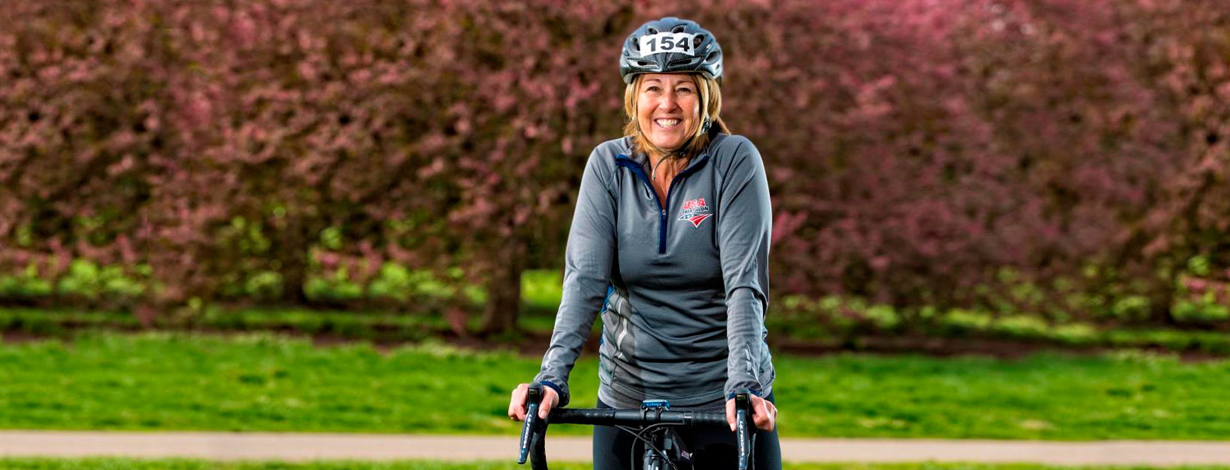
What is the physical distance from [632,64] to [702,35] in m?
0.18

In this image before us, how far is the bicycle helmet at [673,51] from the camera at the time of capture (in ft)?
10.0

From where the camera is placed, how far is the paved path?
765 cm

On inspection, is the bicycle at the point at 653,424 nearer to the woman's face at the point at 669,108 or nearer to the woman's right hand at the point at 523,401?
the woman's right hand at the point at 523,401

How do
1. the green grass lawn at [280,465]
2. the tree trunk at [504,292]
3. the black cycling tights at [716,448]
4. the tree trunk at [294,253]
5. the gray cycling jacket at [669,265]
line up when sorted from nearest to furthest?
1. the gray cycling jacket at [669,265]
2. the black cycling tights at [716,448]
3. the green grass lawn at [280,465]
4. the tree trunk at [504,292]
5. the tree trunk at [294,253]

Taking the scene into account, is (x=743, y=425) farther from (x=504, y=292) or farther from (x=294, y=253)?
(x=294, y=253)

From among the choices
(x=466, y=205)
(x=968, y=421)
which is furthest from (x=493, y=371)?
(x=968, y=421)

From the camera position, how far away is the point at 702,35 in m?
3.11

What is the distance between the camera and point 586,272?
3084 mm

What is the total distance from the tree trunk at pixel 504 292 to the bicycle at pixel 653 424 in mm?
8813

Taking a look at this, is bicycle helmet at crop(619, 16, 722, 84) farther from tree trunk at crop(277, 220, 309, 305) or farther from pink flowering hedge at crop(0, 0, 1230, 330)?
tree trunk at crop(277, 220, 309, 305)

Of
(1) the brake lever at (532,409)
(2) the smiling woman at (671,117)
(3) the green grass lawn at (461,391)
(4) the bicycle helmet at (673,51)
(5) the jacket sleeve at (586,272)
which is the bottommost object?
(3) the green grass lawn at (461,391)

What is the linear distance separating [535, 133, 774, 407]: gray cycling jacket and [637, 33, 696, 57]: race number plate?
0.78 feet

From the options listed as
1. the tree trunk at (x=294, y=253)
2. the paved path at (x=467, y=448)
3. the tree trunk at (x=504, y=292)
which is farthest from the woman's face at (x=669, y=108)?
the tree trunk at (x=294, y=253)

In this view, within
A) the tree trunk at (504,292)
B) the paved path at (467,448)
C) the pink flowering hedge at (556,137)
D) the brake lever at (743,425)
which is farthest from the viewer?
the tree trunk at (504,292)
